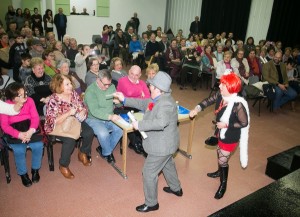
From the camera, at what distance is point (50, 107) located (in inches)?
127

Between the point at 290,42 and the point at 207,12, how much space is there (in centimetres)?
386

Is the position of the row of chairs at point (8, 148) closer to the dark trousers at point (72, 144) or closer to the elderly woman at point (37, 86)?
the dark trousers at point (72, 144)

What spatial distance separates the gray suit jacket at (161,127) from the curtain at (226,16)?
32.3 ft

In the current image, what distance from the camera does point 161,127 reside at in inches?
95.7

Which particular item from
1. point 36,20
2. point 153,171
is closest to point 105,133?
point 153,171

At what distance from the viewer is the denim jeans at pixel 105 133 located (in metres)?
3.53

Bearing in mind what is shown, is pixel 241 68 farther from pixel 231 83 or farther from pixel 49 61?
pixel 49 61

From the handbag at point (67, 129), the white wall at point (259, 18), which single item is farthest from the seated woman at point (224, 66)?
the white wall at point (259, 18)

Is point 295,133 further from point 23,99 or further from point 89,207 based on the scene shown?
point 23,99

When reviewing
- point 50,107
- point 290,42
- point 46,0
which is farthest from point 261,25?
point 50,107

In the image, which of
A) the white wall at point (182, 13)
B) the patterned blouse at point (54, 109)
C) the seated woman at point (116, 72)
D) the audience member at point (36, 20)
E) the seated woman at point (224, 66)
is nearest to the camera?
the patterned blouse at point (54, 109)

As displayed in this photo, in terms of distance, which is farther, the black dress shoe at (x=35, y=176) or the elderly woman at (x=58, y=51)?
the elderly woman at (x=58, y=51)

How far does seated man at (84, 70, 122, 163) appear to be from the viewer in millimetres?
3438

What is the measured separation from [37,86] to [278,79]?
17.2ft
